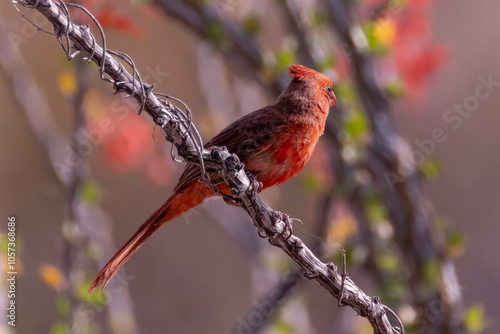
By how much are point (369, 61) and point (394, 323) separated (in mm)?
1018

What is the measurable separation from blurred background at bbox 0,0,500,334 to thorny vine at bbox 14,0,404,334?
64 cm

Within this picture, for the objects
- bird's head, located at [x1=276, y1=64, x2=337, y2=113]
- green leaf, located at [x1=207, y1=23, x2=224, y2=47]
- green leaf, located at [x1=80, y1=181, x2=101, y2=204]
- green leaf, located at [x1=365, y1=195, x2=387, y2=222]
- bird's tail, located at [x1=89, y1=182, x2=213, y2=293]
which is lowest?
green leaf, located at [x1=80, y1=181, x2=101, y2=204]

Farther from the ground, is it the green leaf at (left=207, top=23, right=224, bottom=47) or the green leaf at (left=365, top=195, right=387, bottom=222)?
the green leaf at (left=207, top=23, right=224, bottom=47)

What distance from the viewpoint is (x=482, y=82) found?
4547 mm

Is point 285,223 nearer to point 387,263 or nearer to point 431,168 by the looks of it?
point 431,168

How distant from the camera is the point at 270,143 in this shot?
151 cm

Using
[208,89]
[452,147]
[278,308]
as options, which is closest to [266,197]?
[208,89]

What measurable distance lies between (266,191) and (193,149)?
6.94 ft

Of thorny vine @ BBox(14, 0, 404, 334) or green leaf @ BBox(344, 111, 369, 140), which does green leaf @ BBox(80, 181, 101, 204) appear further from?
thorny vine @ BBox(14, 0, 404, 334)

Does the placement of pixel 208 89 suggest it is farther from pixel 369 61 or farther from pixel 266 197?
pixel 369 61

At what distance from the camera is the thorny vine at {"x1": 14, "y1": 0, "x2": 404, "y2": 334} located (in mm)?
1132

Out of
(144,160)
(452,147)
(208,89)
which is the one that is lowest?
(144,160)

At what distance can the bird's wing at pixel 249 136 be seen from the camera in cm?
150

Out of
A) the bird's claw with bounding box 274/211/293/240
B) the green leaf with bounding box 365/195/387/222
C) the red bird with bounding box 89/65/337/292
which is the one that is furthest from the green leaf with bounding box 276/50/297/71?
the bird's claw with bounding box 274/211/293/240
